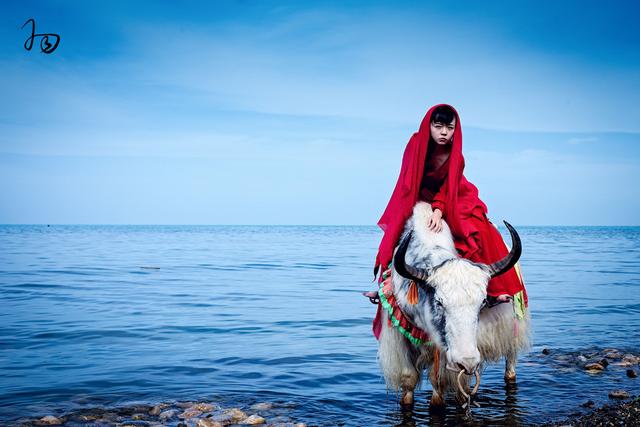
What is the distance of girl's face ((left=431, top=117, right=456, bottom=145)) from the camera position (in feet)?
15.3

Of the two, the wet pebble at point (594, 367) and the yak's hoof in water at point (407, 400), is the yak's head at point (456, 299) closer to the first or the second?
the yak's hoof in water at point (407, 400)

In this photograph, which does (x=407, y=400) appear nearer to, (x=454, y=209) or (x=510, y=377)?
(x=510, y=377)

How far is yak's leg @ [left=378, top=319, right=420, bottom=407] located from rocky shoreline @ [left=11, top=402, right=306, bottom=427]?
0.83 m

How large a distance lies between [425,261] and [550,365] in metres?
3.69

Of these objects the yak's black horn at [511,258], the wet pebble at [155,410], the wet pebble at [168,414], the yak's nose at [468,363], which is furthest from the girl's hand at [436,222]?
the wet pebble at [155,410]

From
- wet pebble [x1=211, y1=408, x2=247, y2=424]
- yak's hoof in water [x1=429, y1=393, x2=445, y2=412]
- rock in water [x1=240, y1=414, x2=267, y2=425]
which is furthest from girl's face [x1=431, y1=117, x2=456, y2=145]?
wet pebble [x1=211, y1=408, x2=247, y2=424]

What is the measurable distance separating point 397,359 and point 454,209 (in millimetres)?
1290

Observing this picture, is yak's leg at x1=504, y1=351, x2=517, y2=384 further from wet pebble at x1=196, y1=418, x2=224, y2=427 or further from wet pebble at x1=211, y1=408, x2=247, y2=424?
wet pebble at x1=196, y1=418, x2=224, y2=427

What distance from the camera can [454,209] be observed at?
4.59 metres

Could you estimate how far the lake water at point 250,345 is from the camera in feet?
18.0

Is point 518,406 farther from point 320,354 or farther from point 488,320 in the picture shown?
point 320,354

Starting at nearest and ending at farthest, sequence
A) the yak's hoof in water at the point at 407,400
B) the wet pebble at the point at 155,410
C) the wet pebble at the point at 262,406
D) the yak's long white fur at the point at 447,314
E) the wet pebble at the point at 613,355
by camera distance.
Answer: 1. the yak's long white fur at the point at 447,314
2. the yak's hoof in water at the point at 407,400
3. the wet pebble at the point at 155,410
4. the wet pebble at the point at 262,406
5. the wet pebble at the point at 613,355

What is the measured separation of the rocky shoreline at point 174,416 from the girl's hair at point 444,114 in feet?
8.86

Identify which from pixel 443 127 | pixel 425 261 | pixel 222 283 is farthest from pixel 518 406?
pixel 222 283
